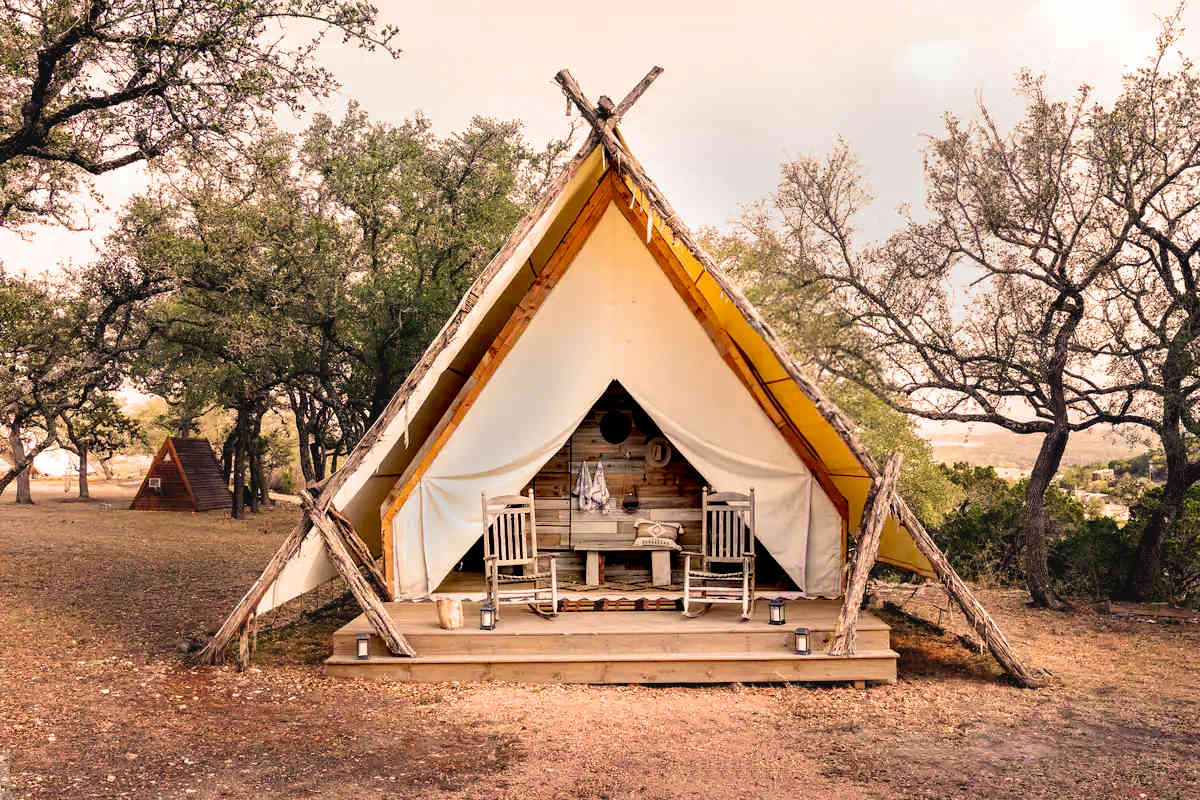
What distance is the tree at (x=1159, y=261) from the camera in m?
8.66

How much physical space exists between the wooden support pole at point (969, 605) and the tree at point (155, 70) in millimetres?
6026

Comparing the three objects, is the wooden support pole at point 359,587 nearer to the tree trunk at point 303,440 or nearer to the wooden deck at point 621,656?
the wooden deck at point 621,656

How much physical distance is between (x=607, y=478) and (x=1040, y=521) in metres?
4.93

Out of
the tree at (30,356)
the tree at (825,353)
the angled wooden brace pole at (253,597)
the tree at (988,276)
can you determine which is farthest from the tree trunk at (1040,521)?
the tree at (30,356)

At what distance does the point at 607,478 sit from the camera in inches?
329

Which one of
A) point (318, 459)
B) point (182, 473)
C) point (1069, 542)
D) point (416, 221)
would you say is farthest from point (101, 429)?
point (1069, 542)

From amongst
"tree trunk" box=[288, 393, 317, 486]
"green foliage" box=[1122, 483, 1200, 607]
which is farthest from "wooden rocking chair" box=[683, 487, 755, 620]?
"tree trunk" box=[288, 393, 317, 486]

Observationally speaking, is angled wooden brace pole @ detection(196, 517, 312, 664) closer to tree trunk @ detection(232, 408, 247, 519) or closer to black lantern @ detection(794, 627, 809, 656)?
black lantern @ detection(794, 627, 809, 656)

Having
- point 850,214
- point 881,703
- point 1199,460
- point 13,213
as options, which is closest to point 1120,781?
point 881,703

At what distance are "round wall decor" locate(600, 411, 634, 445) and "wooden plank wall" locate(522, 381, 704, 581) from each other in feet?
0.11

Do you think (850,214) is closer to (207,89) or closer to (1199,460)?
(1199,460)

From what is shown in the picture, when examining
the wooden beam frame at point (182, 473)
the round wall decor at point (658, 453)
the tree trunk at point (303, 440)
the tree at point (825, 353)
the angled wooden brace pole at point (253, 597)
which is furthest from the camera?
the wooden beam frame at point (182, 473)

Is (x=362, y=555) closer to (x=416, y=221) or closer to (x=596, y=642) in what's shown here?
(x=596, y=642)

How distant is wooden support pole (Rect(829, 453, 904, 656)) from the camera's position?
604 cm
